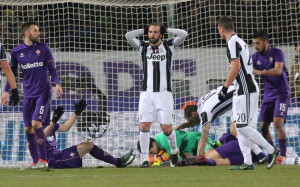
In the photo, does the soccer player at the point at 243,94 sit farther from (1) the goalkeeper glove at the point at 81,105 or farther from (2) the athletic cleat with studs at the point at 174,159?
(1) the goalkeeper glove at the point at 81,105

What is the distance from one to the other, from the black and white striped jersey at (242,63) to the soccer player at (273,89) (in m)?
1.71

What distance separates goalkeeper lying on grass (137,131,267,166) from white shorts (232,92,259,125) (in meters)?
1.92

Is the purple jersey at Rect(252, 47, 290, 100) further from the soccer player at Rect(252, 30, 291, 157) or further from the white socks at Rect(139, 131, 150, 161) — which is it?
the white socks at Rect(139, 131, 150, 161)

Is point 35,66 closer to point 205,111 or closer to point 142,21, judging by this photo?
point 205,111

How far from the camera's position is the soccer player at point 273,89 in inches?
398

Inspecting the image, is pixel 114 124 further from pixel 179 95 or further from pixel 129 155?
pixel 129 155

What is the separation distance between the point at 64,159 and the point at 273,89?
3.11 metres

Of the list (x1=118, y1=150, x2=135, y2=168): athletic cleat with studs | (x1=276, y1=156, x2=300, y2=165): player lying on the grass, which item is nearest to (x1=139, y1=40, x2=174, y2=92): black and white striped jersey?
(x1=118, y1=150, x2=135, y2=168): athletic cleat with studs

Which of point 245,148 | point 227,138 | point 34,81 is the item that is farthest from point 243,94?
point 34,81

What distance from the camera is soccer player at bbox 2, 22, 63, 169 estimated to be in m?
9.05

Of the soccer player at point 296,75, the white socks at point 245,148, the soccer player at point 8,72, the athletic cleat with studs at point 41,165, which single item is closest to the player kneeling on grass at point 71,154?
the athletic cleat with studs at point 41,165

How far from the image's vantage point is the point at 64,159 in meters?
9.96

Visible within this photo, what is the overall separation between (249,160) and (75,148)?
107 inches

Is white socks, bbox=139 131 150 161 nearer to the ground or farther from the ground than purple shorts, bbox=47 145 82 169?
farther from the ground
